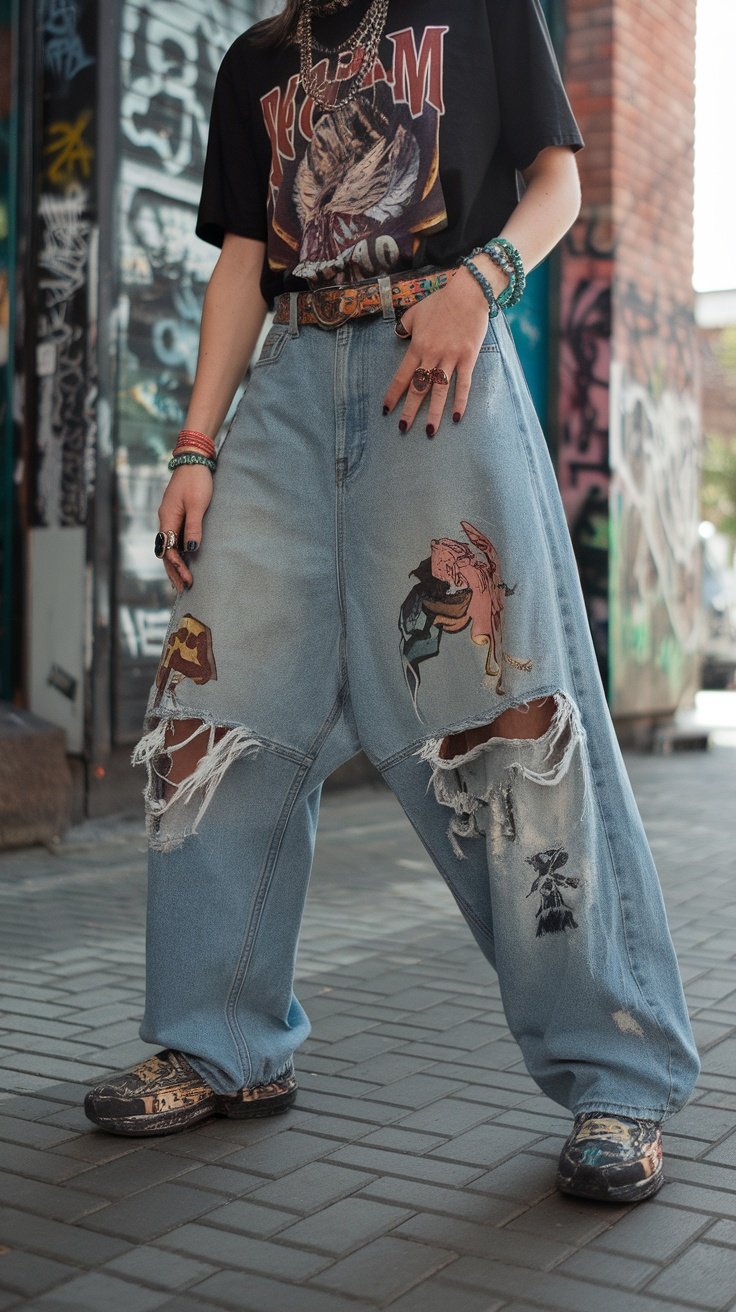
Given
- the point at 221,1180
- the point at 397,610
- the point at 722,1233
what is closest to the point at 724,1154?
the point at 722,1233

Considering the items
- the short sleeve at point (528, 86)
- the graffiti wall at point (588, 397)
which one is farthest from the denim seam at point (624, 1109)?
the graffiti wall at point (588, 397)

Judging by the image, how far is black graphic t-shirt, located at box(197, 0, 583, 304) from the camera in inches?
95.0

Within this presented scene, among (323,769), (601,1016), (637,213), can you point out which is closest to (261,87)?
(323,769)

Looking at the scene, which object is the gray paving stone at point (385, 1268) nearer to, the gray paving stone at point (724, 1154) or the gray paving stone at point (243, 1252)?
the gray paving stone at point (243, 1252)

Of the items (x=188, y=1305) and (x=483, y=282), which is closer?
(x=188, y=1305)

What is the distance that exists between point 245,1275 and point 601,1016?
680 millimetres

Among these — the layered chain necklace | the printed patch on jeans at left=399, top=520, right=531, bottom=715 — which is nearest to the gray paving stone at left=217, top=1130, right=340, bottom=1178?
the printed patch on jeans at left=399, top=520, right=531, bottom=715

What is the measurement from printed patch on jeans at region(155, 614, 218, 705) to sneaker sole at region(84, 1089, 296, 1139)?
724 millimetres

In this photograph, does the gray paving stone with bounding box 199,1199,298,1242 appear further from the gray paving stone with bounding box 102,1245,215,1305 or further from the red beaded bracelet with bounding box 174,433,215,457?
the red beaded bracelet with bounding box 174,433,215,457

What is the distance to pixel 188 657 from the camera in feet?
8.21

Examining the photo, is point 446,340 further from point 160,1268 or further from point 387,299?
point 160,1268

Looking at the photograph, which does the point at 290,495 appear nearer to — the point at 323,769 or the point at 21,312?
the point at 323,769

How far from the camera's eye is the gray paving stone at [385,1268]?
1.95 meters

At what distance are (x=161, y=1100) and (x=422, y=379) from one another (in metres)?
1.31
